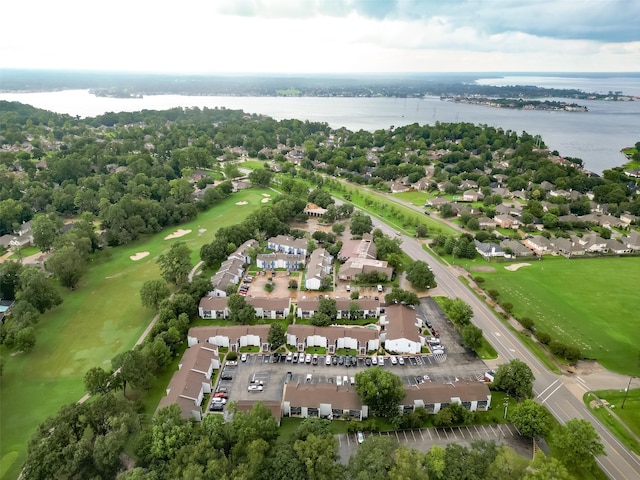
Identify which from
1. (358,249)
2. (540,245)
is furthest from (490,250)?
(358,249)

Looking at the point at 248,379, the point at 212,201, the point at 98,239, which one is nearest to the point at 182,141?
the point at 212,201

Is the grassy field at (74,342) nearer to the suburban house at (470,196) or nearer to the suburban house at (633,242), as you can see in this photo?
the suburban house at (470,196)

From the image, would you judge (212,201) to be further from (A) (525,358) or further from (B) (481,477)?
(B) (481,477)


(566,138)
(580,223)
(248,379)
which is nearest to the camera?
(248,379)

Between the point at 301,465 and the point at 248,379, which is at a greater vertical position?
the point at 301,465

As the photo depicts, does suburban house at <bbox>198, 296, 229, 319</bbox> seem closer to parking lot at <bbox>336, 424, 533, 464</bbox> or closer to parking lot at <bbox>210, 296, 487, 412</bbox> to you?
parking lot at <bbox>210, 296, 487, 412</bbox>

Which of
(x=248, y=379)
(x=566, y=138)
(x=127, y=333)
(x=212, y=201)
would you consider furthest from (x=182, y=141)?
(x=566, y=138)

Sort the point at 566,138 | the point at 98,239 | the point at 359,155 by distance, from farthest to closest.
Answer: the point at 566,138, the point at 359,155, the point at 98,239

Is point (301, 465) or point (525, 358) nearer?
point (301, 465)

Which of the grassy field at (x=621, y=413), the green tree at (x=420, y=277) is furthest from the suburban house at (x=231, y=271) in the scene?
the grassy field at (x=621, y=413)
